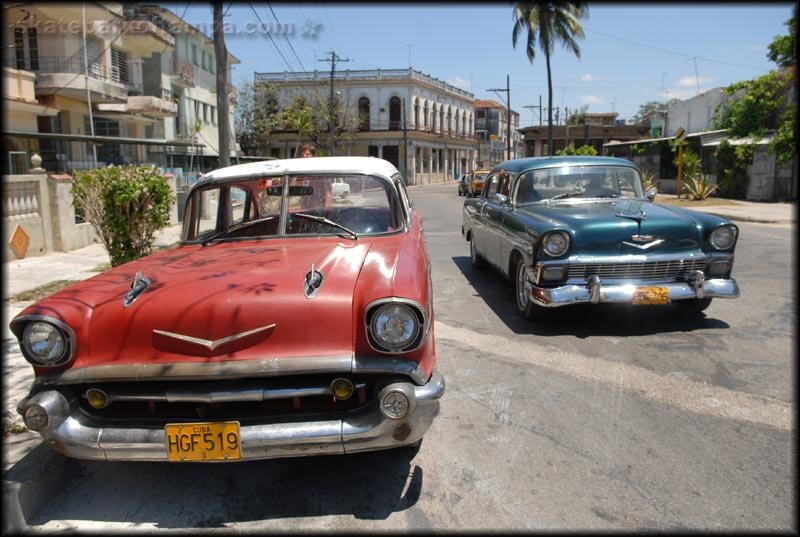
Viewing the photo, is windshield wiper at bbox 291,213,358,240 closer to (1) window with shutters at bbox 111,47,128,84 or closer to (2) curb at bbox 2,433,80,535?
(2) curb at bbox 2,433,80,535

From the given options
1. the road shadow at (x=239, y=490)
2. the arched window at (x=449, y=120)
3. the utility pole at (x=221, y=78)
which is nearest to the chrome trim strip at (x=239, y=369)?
the road shadow at (x=239, y=490)

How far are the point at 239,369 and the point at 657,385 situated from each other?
3.19m

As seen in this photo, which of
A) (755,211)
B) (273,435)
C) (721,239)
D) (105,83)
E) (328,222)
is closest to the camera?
(273,435)

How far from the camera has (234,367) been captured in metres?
2.74

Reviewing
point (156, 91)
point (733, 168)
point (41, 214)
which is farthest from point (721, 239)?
point (156, 91)

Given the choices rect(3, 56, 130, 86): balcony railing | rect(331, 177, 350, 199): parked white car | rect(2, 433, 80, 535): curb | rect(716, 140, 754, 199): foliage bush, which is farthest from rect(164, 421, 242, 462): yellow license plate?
rect(716, 140, 754, 199): foliage bush

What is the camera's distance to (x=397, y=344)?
286 cm

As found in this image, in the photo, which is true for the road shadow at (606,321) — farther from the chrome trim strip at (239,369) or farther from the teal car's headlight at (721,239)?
the chrome trim strip at (239,369)

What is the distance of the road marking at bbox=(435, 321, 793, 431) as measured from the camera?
3977mm

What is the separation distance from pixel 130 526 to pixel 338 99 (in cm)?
5199

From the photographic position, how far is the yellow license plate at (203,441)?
273cm

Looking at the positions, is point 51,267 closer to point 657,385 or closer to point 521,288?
point 521,288

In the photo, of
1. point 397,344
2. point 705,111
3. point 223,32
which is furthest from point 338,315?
point 705,111

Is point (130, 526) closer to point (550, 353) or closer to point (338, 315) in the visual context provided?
point (338, 315)
